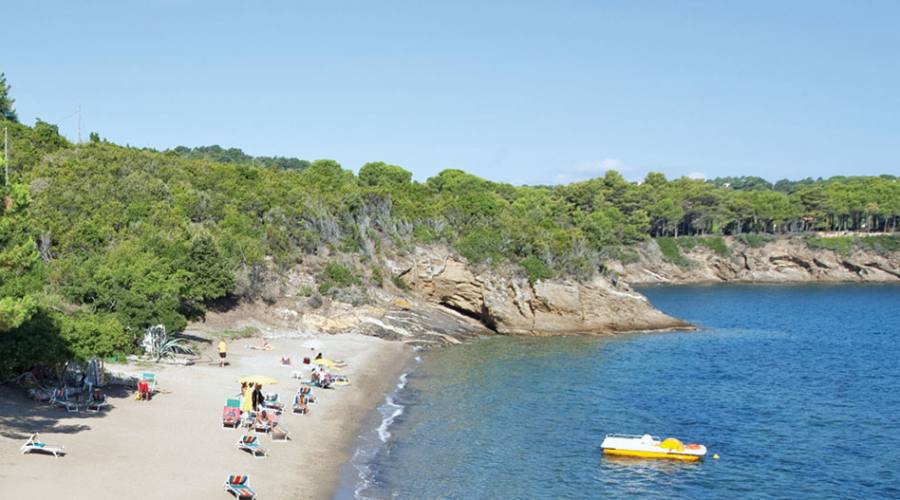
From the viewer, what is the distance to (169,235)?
5616 centimetres

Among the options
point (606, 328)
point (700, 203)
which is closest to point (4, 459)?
point (606, 328)

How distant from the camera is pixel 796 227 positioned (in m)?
144

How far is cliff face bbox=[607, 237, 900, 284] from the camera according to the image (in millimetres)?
130000

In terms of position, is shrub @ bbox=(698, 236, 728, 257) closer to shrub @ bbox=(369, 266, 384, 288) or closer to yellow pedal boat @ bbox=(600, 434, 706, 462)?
shrub @ bbox=(369, 266, 384, 288)

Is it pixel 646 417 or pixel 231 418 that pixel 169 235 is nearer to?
pixel 231 418

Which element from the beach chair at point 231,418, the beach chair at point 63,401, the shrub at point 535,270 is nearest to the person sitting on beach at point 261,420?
the beach chair at point 231,418

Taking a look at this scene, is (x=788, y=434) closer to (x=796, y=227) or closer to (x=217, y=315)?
(x=217, y=315)

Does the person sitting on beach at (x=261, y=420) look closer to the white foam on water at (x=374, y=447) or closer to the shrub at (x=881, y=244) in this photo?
the white foam on water at (x=374, y=447)

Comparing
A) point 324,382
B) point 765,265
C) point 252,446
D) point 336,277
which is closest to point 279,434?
point 252,446

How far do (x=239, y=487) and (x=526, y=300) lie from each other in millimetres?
46204

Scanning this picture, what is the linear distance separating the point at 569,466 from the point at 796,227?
127470 mm

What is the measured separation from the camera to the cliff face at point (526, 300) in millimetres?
67000

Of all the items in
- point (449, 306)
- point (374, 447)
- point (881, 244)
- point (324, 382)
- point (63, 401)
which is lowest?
point (374, 447)

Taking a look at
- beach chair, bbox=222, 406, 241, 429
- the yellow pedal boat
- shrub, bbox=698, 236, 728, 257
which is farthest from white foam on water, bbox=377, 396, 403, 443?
shrub, bbox=698, 236, 728, 257
